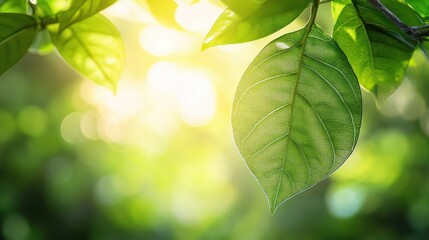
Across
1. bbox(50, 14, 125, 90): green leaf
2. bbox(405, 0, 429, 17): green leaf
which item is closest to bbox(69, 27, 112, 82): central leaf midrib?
bbox(50, 14, 125, 90): green leaf

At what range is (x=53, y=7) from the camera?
44 cm

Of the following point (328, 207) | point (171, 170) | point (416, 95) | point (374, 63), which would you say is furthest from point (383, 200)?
point (374, 63)

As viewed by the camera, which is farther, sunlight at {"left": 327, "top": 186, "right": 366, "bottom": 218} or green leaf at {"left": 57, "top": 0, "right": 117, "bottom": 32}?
sunlight at {"left": 327, "top": 186, "right": 366, "bottom": 218}

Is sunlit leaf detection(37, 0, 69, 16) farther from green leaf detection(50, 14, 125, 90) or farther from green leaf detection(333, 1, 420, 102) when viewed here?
green leaf detection(333, 1, 420, 102)

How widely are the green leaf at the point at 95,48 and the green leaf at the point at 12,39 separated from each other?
0.02 meters

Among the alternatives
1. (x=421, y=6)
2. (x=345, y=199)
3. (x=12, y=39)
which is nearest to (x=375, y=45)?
(x=421, y=6)

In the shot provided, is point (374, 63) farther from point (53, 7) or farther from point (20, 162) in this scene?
point (20, 162)

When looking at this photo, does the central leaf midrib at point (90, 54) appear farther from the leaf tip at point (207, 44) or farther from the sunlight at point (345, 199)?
the sunlight at point (345, 199)

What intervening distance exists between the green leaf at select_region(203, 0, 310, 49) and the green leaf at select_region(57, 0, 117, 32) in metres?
0.07

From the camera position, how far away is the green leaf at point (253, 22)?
1.17ft

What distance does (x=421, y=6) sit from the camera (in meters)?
0.43

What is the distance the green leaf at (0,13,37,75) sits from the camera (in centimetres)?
40

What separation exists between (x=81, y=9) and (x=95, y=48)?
0.10 metres

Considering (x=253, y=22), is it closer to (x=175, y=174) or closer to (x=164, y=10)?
(x=164, y=10)
